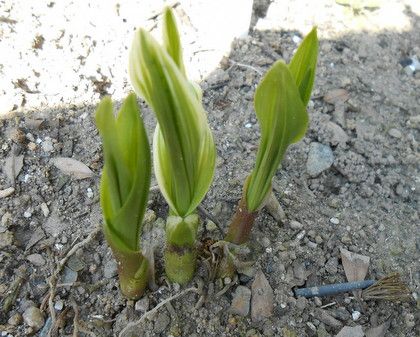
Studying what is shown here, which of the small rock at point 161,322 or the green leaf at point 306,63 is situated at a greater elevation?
the green leaf at point 306,63

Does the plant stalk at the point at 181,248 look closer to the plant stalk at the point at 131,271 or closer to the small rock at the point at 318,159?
the plant stalk at the point at 131,271

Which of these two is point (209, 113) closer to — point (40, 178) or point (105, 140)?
point (40, 178)

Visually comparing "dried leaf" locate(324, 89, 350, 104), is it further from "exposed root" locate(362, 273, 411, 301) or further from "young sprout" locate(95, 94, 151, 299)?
"young sprout" locate(95, 94, 151, 299)

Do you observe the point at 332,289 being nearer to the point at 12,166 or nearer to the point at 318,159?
the point at 318,159

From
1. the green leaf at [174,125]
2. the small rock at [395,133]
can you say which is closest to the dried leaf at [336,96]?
the small rock at [395,133]

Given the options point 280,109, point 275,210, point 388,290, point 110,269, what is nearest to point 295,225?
→ point 275,210

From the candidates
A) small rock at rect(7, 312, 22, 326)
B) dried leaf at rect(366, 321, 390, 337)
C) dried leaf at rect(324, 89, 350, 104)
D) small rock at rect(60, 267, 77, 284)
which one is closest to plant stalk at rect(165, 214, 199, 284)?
small rock at rect(60, 267, 77, 284)
